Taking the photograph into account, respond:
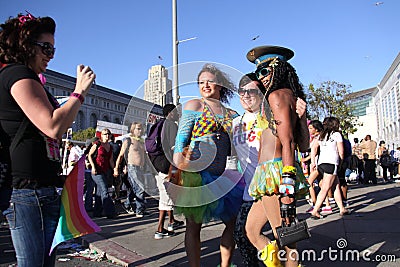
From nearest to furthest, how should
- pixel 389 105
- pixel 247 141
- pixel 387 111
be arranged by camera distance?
pixel 247 141
pixel 389 105
pixel 387 111

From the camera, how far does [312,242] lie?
4.70 metres

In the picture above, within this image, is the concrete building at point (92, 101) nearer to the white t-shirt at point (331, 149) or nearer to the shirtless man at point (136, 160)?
the shirtless man at point (136, 160)

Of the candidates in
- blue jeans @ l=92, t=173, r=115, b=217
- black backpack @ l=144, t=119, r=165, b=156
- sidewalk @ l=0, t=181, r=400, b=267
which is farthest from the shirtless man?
black backpack @ l=144, t=119, r=165, b=156

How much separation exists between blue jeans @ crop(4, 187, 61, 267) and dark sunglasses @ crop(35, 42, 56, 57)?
0.77 m

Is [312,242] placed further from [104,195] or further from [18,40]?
[104,195]

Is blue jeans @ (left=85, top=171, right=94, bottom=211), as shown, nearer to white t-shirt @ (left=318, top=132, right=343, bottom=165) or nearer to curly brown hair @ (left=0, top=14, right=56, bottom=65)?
white t-shirt @ (left=318, top=132, right=343, bottom=165)

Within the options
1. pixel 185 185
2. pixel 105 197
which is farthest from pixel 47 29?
pixel 105 197

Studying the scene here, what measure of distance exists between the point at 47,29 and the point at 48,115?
1.99 ft

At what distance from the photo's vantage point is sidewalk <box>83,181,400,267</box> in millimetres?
4066

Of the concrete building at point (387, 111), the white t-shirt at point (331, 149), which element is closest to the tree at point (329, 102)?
the concrete building at point (387, 111)

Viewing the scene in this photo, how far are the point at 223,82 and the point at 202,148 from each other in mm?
662

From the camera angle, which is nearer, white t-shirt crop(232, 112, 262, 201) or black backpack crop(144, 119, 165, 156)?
white t-shirt crop(232, 112, 262, 201)

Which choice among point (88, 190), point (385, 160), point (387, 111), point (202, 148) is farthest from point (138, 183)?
point (387, 111)

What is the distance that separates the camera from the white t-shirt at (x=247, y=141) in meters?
3.48
